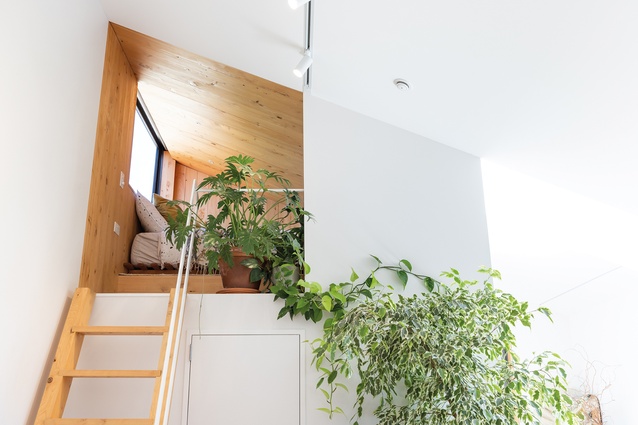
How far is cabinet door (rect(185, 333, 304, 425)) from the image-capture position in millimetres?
3627

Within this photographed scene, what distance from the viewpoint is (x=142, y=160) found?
6.15m

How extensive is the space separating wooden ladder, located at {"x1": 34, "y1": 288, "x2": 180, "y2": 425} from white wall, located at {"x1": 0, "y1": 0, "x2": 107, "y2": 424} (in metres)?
0.08

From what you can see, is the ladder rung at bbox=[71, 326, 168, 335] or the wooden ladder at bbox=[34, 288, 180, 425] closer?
the wooden ladder at bbox=[34, 288, 180, 425]

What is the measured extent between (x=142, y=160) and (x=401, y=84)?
10.5ft

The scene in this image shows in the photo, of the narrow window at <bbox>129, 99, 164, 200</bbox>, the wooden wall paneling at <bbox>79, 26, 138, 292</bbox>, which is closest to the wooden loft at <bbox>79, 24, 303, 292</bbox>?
the wooden wall paneling at <bbox>79, 26, 138, 292</bbox>

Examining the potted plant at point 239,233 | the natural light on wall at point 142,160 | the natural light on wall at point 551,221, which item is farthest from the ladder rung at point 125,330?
the natural light on wall at point 551,221

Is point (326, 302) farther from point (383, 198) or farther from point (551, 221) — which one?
point (551, 221)

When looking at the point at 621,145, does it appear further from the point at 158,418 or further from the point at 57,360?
the point at 57,360

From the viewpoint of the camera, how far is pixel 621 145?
136 inches

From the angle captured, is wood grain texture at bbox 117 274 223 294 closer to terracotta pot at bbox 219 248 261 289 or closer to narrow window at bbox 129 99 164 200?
terracotta pot at bbox 219 248 261 289

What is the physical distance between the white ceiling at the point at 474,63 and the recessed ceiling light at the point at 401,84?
0.16 feet

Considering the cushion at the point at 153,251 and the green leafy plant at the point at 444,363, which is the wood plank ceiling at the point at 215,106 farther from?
the green leafy plant at the point at 444,363

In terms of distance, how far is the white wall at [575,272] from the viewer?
4449 millimetres

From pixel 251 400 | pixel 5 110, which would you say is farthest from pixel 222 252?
pixel 5 110
